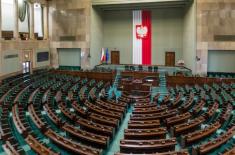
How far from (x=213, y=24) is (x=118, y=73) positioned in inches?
330

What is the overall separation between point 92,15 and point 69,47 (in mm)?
3656

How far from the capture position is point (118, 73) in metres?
20.0

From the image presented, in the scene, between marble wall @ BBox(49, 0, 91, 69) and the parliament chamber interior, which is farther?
marble wall @ BBox(49, 0, 91, 69)

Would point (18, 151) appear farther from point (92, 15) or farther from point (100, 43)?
point (100, 43)

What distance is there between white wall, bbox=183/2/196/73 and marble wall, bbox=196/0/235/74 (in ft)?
1.08

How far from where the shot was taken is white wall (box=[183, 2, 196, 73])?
63.7 feet

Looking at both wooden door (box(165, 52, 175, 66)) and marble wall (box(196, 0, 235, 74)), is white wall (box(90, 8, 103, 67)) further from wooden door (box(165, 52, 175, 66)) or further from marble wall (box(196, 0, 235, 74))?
marble wall (box(196, 0, 235, 74))

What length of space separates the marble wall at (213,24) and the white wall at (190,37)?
1.08 feet

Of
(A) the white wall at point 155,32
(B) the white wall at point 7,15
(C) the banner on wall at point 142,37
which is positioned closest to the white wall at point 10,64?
(B) the white wall at point 7,15

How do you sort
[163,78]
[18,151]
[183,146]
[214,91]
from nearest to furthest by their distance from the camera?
[18,151], [183,146], [214,91], [163,78]

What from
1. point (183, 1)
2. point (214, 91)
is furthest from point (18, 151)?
point (183, 1)

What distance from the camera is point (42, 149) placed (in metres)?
5.55

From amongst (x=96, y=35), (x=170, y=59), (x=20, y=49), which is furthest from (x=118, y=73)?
(x=20, y=49)

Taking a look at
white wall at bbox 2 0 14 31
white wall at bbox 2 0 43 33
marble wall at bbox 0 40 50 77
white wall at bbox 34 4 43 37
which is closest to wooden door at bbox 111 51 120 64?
marble wall at bbox 0 40 50 77
